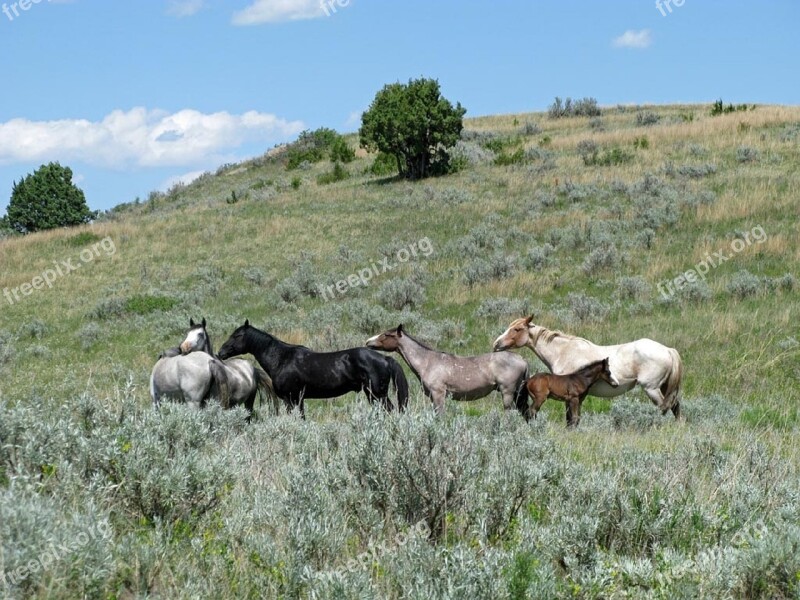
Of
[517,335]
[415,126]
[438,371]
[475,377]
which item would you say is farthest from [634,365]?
[415,126]

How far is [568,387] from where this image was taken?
1096 centimetres

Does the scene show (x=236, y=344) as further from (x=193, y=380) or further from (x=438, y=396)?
(x=438, y=396)

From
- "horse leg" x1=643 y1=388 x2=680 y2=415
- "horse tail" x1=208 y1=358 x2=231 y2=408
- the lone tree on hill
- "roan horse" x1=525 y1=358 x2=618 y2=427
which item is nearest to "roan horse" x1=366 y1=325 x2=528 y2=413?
"roan horse" x1=525 y1=358 x2=618 y2=427

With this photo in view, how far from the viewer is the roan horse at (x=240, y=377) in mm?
10758

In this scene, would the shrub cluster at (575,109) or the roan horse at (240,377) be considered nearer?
the roan horse at (240,377)

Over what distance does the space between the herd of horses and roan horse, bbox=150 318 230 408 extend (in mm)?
23

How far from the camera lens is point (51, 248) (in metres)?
31.7

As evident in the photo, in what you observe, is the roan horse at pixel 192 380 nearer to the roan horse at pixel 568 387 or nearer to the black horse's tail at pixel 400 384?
the black horse's tail at pixel 400 384

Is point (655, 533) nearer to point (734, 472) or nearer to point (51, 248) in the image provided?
point (734, 472)

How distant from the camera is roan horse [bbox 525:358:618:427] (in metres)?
10.9

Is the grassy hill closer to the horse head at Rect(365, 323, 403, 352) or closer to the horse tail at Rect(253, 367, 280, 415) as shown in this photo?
the horse tail at Rect(253, 367, 280, 415)

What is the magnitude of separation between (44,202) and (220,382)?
56.4m

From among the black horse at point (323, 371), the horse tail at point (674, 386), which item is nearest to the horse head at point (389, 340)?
the black horse at point (323, 371)

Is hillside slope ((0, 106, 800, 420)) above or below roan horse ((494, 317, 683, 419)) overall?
above
